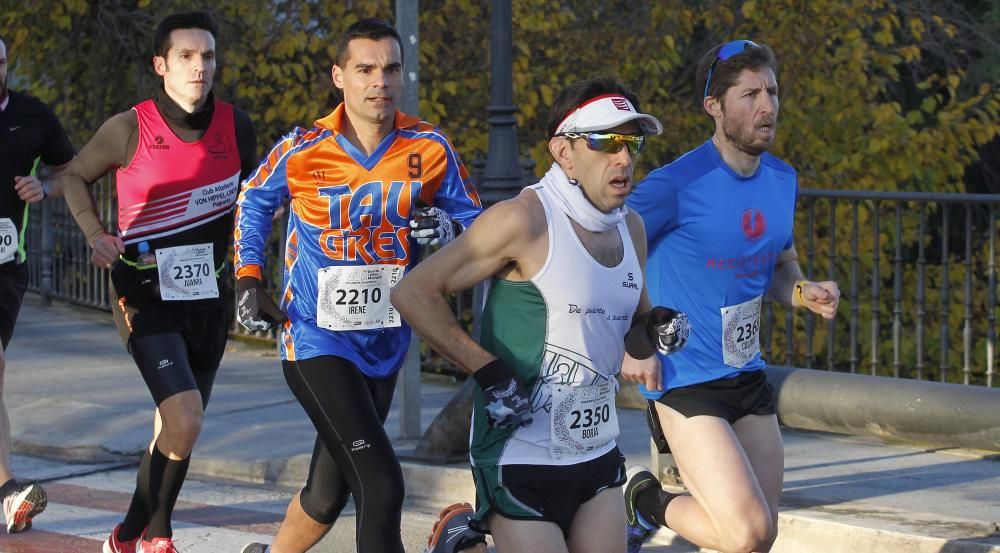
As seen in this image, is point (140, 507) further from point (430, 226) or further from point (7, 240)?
point (430, 226)

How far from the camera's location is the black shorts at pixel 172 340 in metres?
6.21

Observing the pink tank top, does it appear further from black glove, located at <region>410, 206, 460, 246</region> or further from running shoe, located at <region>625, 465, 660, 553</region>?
running shoe, located at <region>625, 465, 660, 553</region>

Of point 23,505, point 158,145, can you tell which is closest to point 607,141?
point 158,145

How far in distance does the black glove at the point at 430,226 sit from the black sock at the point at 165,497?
145 cm

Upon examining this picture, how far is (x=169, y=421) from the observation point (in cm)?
618

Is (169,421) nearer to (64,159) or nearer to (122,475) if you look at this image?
(64,159)

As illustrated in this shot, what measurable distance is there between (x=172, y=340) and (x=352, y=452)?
1401mm

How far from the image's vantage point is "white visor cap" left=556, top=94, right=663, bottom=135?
14.8 ft

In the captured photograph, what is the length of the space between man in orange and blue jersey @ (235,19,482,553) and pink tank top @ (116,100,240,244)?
0.77 m

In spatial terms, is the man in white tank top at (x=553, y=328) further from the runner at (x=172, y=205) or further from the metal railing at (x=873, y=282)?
the metal railing at (x=873, y=282)

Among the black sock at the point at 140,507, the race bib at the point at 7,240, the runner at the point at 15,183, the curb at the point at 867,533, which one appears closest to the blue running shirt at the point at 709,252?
the curb at the point at 867,533

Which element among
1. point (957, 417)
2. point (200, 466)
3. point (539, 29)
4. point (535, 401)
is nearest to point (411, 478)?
point (200, 466)

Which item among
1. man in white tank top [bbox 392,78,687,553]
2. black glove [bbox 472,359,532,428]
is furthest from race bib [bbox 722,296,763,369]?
black glove [bbox 472,359,532,428]

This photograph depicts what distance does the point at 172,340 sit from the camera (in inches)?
248
